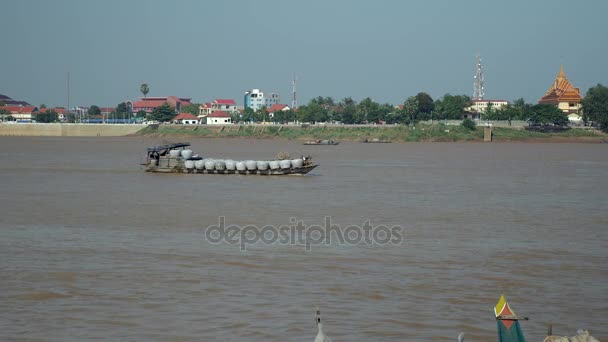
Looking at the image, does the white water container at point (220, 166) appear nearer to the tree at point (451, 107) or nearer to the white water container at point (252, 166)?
the white water container at point (252, 166)

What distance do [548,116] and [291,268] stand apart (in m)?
119

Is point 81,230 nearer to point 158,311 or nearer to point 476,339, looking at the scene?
point 158,311

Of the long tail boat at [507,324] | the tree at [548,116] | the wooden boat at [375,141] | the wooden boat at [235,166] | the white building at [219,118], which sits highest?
the tree at [548,116]

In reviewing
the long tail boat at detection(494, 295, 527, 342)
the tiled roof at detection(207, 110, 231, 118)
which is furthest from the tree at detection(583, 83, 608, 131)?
the long tail boat at detection(494, 295, 527, 342)

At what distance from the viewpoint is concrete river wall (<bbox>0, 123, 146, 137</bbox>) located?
506ft

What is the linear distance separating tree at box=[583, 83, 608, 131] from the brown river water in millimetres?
98247

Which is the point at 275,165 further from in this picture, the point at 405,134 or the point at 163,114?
the point at 163,114

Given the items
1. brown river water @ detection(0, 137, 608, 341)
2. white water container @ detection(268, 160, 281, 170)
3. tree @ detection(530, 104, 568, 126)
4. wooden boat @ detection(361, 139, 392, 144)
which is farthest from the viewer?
tree @ detection(530, 104, 568, 126)

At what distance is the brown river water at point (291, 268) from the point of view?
46.2ft

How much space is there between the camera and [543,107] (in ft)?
436

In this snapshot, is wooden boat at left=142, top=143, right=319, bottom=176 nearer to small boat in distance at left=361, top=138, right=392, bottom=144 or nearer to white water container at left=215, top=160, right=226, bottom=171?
white water container at left=215, top=160, right=226, bottom=171

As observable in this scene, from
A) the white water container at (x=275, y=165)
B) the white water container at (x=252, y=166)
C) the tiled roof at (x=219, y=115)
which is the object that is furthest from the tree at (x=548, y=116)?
the white water container at (x=252, y=166)

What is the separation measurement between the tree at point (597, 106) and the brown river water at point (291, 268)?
98.2m

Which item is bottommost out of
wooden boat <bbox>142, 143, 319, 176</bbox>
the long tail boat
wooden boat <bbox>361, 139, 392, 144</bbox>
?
wooden boat <bbox>361, 139, 392, 144</bbox>
